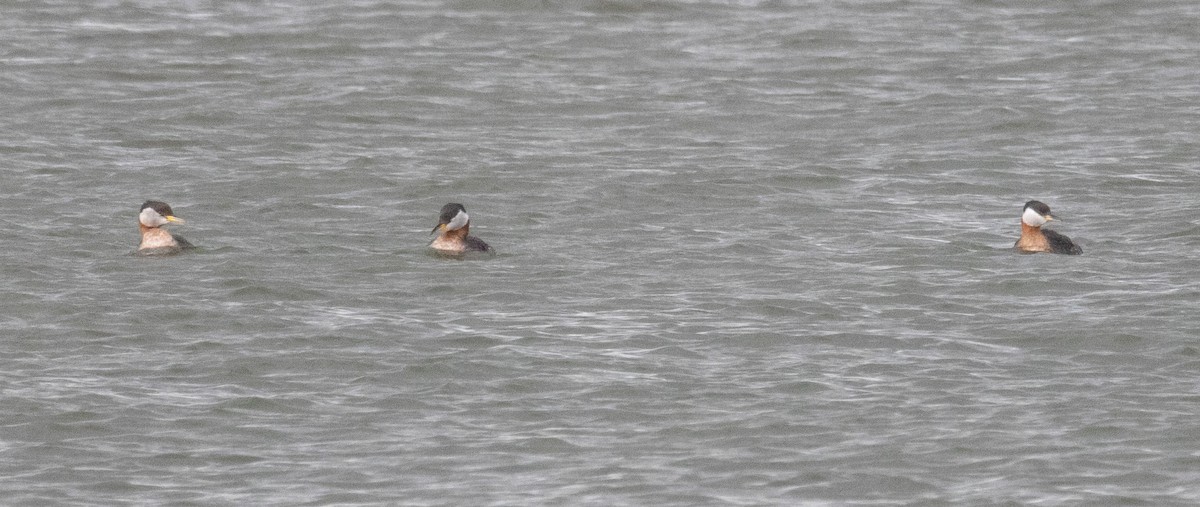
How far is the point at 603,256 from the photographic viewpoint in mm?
17719

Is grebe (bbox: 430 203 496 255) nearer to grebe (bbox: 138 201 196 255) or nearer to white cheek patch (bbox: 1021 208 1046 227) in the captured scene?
grebe (bbox: 138 201 196 255)

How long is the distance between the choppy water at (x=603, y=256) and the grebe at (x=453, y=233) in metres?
0.19

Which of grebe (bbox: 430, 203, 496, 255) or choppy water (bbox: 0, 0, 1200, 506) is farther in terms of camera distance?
grebe (bbox: 430, 203, 496, 255)

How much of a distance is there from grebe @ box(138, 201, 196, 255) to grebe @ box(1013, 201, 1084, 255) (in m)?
7.02

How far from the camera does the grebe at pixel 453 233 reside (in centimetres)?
1769

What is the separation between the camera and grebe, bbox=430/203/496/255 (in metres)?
17.7

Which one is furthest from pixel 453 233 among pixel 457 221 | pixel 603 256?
pixel 603 256

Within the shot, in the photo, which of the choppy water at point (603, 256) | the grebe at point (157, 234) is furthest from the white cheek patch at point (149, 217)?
the choppy water at point (603, 256)

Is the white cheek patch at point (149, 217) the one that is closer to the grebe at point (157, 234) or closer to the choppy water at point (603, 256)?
the grebe at point (157, 234)

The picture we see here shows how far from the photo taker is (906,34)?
2811cm

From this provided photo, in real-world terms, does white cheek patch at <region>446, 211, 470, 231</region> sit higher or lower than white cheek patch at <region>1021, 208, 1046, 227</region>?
higher

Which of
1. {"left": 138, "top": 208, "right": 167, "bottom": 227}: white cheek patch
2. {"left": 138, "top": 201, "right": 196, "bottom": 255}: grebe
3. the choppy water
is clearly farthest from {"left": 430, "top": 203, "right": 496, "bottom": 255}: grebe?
{"left": 138, "top": 208, "right": 167, "bottom": 227}: white cheek patch

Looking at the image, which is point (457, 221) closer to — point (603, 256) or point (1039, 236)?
point (603, 256)

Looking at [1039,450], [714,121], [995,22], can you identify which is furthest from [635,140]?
[1039,450]
